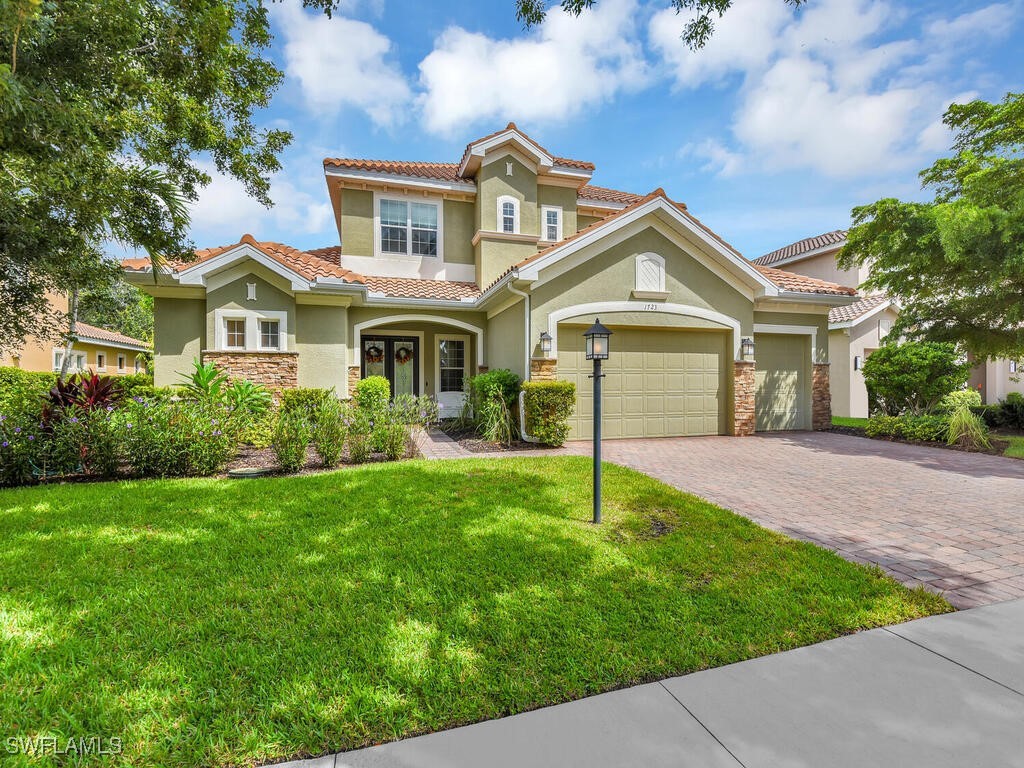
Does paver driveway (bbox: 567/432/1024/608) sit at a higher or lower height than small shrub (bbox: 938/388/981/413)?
lower

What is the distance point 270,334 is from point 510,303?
20.4 feet

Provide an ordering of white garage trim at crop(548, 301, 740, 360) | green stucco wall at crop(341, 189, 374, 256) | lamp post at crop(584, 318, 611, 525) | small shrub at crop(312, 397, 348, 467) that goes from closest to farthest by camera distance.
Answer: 1. lamp post at crop(584, 318, 611, 525)
2. small shrub at crop(312, 397, 348, 467)
3. white garage trim at crop(548, 301, 740, 360)
4. green stucco wall at crop(341, 189, 374, 256)

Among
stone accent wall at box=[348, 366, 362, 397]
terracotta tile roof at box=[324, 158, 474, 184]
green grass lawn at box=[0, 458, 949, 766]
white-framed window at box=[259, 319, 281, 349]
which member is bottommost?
green grass lawn at box=[0, 458, 949, 766]

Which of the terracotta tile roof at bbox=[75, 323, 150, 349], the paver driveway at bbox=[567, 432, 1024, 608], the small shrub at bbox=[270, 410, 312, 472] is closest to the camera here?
the paver driveway at bbox=[567, 432, 1024, 608]

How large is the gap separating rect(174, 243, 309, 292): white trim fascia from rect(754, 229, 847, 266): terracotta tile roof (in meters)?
17.3

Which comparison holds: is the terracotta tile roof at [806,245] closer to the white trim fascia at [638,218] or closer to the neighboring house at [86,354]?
the white trim fascia at [638,218]

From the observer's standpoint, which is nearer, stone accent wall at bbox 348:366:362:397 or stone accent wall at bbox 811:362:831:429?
stone accent wall at bbox 348:366:362:397

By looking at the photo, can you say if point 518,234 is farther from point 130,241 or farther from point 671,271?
point 130,241

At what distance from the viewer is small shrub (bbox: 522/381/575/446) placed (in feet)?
30.5

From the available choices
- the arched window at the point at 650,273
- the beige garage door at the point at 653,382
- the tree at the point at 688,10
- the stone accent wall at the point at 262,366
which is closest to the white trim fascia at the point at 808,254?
the beige garage door at the point at 653,382

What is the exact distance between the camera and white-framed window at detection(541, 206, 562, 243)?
48.0 feet

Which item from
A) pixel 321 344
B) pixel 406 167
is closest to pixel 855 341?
pixel 406 167

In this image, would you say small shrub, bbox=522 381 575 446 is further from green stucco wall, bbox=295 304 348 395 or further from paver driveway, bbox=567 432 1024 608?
green stucco wall, bbox=295 304 348 395

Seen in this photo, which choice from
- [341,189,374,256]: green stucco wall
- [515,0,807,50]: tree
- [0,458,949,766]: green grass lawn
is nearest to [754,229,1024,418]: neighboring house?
[515,0,807,50]: tree
